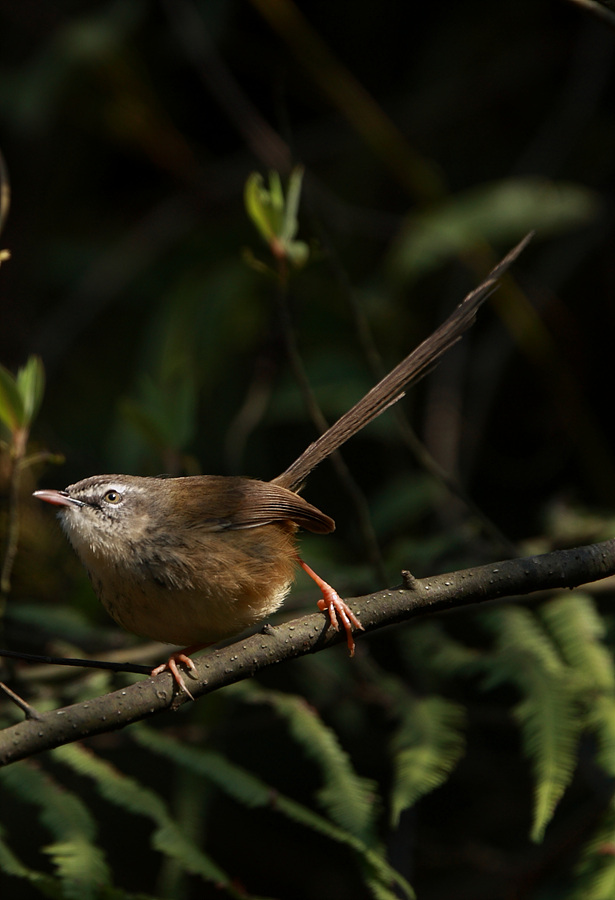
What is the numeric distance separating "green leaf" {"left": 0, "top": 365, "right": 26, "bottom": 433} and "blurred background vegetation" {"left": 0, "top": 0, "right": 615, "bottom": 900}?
84cm

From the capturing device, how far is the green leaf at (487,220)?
4.23 meters

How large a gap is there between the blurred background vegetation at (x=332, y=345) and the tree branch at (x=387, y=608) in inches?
45.6

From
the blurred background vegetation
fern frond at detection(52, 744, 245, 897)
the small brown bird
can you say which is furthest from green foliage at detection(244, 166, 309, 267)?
fern frond at detection(52, 744, 245, 897)

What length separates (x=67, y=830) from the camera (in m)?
2.75

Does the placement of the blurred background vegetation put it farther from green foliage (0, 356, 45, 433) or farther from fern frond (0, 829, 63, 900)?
green foliage (0, 356, 45, 433)

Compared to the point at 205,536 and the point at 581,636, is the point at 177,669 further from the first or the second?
the point at 581,636

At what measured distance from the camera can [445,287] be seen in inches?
206

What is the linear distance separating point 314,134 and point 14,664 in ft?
12.2

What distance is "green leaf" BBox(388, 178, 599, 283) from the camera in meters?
4.23

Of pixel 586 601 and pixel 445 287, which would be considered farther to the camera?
pixel 445 287

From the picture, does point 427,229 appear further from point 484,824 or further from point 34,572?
point 484,824

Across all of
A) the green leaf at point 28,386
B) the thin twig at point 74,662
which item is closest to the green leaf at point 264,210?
the green leaf at point 28,386

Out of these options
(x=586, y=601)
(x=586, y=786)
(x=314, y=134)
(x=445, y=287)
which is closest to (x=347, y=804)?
(x=586, y=601)

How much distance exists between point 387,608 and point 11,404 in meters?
1.17
